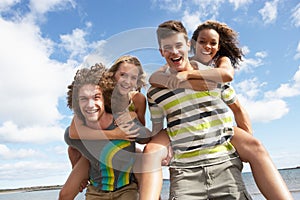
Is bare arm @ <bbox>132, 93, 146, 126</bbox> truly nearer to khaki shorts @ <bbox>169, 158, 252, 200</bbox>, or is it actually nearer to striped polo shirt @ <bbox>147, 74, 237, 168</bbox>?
striped polo shirt @ <bbox>147, 74, 237, 168</bbox>

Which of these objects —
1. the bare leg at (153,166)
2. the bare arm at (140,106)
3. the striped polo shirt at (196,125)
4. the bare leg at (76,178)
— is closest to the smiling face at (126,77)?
the bare arm at (140,106)

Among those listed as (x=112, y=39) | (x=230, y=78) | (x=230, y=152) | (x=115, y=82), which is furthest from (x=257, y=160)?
(x=112, y=39)

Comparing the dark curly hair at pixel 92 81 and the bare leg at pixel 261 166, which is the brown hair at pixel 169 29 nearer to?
the dark curly hair at pixel 92 81

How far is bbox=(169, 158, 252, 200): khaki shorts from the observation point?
2.71 meters

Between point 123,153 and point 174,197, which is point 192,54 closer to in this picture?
point 123,153

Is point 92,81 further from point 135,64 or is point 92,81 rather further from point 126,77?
point 135,64

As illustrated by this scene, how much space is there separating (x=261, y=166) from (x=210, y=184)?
Answer: 0.42 metres

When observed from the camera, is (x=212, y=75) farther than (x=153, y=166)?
Yes

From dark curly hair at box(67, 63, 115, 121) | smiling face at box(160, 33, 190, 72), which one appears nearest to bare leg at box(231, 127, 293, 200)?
smiling face at box(160, 33, 190, 72)

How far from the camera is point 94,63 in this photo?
3416 millimetres

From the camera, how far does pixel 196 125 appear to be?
2.87 meters

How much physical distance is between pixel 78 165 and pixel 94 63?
1.00 m

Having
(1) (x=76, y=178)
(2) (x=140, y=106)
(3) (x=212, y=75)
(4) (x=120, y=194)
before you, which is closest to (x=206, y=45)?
(3) (x=212, y=75)

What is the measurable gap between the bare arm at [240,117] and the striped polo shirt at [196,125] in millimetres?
170
